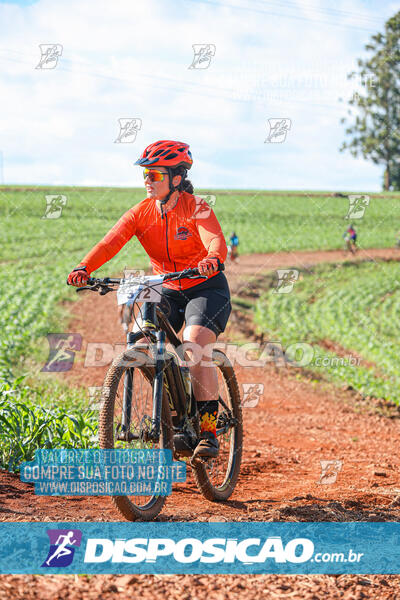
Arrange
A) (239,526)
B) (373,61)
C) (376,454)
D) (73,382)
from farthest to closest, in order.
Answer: (373,61), (73,382), (376,454), (239,526)

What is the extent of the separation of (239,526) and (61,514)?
1.12 metres

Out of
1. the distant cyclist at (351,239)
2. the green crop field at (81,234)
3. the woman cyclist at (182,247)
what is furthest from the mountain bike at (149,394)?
the distant cyclist at (351,239)

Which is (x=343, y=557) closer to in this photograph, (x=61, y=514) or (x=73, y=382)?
(x=61, y=514)

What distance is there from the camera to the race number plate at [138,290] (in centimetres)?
395

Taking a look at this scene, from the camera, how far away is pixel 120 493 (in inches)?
145

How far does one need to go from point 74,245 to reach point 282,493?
24132 mm

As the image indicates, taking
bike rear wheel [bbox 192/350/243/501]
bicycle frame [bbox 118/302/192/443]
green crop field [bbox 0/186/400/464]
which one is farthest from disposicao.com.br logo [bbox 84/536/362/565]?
green crop field [bbox 0/186/400/464]

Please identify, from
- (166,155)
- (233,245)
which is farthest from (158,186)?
(233,245)

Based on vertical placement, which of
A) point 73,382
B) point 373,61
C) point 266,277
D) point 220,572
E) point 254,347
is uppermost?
point 373,61

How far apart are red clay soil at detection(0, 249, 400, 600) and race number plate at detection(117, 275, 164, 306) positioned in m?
1.35

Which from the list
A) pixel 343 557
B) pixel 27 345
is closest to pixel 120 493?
pixel 343 557

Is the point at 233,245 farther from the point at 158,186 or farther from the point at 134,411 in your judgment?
the point at 134,411

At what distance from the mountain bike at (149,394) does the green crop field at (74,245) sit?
4.82ft

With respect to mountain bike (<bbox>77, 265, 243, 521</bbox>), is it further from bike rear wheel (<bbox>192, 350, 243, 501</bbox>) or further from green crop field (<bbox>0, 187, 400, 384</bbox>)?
green crop field (<bbox>0, 187, 400, 384</bbox>)
